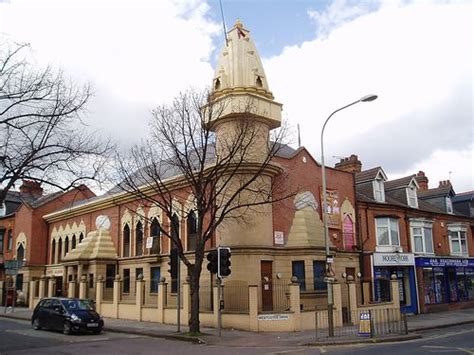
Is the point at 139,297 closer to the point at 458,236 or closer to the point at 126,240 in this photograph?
the point at 126,240

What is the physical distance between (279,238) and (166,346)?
980cm

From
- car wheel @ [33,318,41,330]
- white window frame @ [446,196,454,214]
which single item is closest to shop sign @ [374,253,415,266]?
white window frame @ [446,196,454,214]

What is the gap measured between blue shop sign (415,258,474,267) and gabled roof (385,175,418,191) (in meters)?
5.03

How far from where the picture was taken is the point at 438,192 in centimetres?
3762

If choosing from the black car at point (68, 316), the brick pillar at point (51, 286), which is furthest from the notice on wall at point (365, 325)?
the brick pillar at point (51, 286)

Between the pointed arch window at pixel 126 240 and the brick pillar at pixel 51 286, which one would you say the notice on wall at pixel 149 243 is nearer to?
the pointed arch window at pixel 126 240

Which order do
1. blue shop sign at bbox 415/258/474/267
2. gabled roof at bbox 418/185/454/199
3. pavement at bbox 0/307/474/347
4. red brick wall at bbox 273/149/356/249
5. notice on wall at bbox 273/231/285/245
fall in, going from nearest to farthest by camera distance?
pavement at bbox 0/307/474/347 < notice on wall at bbox 273/231/285/245 < red brick wall at bbox 273/149/356/249 < blue shop sign at bbox 415/258/474/267 < gabled roof at bbox 418/185/454/199

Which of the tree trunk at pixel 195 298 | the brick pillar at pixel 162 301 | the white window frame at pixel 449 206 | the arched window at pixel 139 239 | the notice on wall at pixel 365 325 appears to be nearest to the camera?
the notice on wall at pixel 365 325

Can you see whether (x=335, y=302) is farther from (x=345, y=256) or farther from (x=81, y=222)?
(x=81, y=222)

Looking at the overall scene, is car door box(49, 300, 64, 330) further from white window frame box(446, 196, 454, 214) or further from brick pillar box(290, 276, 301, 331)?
white window frame box(446, 196, 454, 214)

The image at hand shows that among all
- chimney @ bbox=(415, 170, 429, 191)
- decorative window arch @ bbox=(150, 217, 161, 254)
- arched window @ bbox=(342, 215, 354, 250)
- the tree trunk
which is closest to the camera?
the tree trunk

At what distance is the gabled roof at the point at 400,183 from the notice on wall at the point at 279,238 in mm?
12087

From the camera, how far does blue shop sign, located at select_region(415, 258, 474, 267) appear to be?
104ft

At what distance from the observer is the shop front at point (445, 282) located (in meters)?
31.6
